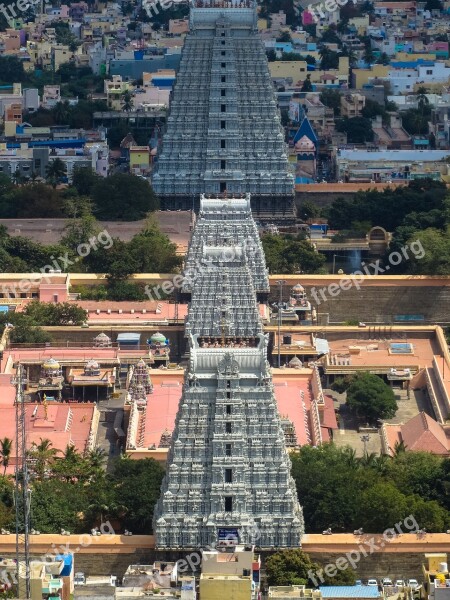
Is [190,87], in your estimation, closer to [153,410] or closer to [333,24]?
[153,410]

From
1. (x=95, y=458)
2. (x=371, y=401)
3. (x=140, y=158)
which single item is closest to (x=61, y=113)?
(x=140, y=158)

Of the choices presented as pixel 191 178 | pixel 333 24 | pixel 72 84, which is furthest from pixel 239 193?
pixel 333 24

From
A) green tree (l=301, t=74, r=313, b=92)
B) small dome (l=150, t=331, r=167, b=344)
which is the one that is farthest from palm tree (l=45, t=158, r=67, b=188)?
green tree (l=301, t=74, r=313, b=92)

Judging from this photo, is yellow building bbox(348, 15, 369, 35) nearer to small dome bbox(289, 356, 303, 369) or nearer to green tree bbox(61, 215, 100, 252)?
green tree bbox(61, 215, 100, 252)

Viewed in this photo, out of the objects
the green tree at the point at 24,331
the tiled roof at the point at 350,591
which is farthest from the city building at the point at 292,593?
the green tree at the point at 24,331

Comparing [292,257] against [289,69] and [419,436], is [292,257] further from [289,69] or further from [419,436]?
[289,69]

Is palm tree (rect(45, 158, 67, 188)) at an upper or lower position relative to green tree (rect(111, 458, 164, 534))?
upper

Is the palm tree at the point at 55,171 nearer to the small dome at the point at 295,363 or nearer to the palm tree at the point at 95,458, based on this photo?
the small dome at the point at 295,363
